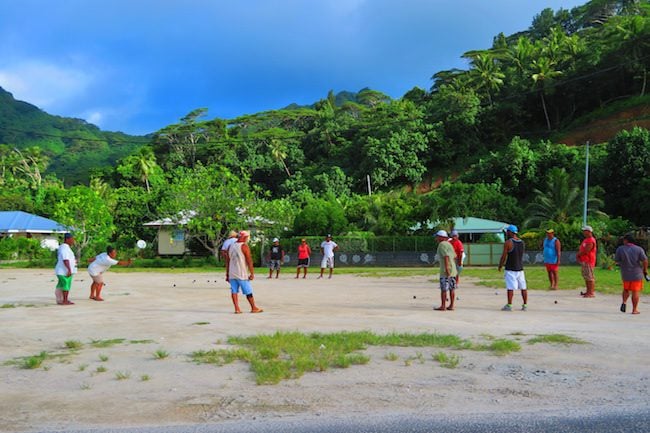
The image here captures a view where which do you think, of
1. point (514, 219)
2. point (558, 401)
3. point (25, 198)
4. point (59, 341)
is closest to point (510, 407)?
point (558, 401)

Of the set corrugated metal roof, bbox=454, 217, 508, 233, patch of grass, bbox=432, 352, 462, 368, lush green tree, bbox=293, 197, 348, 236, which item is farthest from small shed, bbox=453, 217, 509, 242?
patch of grass, bbox=432, 352, 462, 368

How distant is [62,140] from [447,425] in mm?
112393

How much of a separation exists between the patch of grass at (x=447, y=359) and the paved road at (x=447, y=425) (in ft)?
5.86

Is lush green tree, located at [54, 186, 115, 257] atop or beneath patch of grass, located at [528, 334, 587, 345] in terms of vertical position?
atop

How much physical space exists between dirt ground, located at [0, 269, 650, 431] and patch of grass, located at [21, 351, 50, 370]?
131 mm

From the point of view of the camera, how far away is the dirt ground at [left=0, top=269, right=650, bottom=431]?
5320 mm

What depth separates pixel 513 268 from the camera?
1216 cm

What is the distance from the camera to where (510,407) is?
17.3ft

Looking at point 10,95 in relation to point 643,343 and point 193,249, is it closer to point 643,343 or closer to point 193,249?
point 193,249

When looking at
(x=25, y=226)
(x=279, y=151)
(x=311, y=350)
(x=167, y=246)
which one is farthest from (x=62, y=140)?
(x=311, y=350)

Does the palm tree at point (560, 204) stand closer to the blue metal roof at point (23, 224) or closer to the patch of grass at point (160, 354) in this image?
the patch of grass at point (160, 354)

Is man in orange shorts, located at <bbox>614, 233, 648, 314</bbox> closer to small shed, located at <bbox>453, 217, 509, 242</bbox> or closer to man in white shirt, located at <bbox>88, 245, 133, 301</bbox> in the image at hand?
man in white shirt, located at <bbox>88, 245, 133, 301</bbox>

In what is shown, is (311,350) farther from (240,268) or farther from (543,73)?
(543,73)

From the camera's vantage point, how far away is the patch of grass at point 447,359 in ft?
22.4
